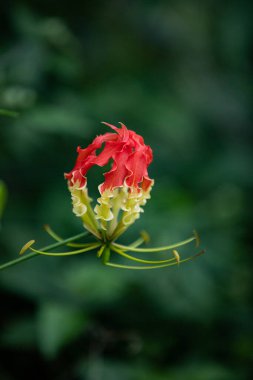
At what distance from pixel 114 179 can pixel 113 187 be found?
0.06ft

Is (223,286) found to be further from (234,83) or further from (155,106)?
(234,83)

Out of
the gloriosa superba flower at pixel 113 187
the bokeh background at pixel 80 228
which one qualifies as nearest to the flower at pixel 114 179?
the gloriosa superba flower at pixel 113 187

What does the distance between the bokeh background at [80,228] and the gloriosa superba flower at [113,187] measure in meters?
0.60

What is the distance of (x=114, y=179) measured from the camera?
138cm

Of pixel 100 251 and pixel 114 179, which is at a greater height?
pixel 114 179

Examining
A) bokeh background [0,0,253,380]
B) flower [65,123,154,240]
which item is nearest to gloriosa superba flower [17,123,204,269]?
flower [65,123,154,240]

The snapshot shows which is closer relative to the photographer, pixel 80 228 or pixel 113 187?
pixel 113 187

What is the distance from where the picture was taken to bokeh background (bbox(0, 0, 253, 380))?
2.22 m

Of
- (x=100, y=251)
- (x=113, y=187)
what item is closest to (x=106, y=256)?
(x=100, y=251)

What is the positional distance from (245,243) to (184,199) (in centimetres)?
71

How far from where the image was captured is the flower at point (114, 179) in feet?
4.41

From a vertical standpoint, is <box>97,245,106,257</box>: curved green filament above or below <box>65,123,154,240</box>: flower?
below

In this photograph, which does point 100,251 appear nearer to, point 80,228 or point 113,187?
point 113,187

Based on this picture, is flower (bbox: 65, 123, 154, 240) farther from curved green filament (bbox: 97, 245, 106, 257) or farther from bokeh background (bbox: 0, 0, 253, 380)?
bokeh background (bbox: 0, 0, 253, 380)
